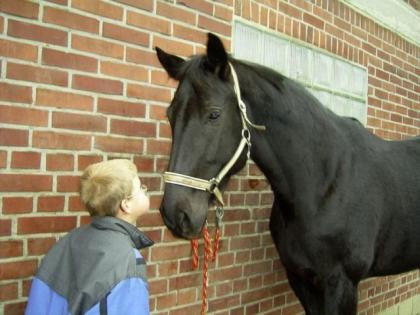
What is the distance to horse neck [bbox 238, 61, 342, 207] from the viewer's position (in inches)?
99.3

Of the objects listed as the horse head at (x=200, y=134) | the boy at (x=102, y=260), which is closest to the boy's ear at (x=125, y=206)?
the boy at (x=102, y=260)

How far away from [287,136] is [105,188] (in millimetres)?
1078

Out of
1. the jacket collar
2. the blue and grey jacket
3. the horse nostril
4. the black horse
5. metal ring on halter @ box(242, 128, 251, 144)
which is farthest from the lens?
metal ring on halter @ box(242, 128, 251, 144)

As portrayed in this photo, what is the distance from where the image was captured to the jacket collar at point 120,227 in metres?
1.81

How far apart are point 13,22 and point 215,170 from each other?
43.3 inches

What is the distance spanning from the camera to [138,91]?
2789 millimetres

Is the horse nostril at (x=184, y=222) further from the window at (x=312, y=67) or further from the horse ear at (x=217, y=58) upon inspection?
the window at (x=312, y=67)

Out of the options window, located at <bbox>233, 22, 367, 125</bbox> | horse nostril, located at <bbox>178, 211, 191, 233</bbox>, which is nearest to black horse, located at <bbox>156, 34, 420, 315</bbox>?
horse nostril, located at <bbox>178, 211, 191, 233</bbox>

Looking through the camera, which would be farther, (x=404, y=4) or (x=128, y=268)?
(x=404, y=4)

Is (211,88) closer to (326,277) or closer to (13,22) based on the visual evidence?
(13,22)

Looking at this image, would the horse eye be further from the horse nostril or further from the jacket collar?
the jacket collar

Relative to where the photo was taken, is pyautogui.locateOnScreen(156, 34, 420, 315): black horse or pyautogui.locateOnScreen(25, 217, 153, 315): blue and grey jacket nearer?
pyautogui.locateOnScreen(25, 217, 153, 315): blue and grey jacket

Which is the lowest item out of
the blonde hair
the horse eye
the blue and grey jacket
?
the blue and grey jacket

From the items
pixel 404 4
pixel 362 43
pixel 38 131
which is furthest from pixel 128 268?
pixel 404 4
